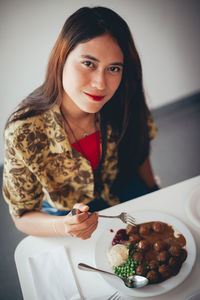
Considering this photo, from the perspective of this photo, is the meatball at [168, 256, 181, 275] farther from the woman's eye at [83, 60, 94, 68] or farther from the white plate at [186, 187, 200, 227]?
the woman's eye at [83, 60, 94, 68]

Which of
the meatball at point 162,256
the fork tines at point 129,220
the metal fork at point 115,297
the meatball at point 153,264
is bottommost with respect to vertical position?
Answer: the metal fork at point 115,297

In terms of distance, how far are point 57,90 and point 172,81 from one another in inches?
69.9

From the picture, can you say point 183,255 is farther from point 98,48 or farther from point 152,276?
point 98,48

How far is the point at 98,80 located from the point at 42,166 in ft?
1.29

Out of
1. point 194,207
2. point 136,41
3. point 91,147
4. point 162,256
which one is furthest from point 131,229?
point 136,41

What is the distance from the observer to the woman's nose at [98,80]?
2.69ft

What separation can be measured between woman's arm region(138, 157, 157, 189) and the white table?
0.36m

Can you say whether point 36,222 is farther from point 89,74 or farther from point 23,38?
point 23,38

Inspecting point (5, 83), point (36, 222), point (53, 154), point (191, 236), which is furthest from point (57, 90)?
point (191, 236)

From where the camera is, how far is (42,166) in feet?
3.16

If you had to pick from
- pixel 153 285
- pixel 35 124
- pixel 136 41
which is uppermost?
pixel 136 41

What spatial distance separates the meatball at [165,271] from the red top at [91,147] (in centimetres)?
52

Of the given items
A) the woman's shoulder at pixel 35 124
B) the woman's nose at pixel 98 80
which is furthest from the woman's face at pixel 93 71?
the woman's shoulder at pixel 35 124

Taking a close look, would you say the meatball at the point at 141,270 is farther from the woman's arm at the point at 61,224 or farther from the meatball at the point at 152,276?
the woman's arm at the point at 61,224
